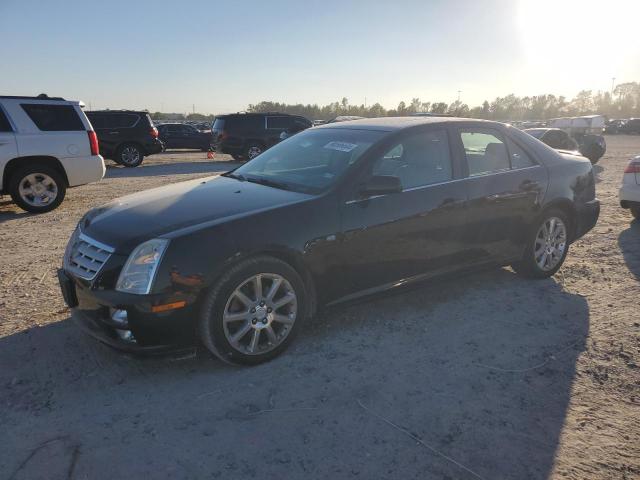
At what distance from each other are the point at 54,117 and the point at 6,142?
0.91 meters

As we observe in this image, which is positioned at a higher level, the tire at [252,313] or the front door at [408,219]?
the front door at [408,219]

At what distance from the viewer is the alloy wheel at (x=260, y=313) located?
3.20 m

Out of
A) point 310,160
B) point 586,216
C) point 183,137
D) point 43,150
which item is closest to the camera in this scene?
point 310,160

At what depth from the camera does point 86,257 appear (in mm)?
3271

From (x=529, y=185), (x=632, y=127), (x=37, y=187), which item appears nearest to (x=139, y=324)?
(x=529, y=185)

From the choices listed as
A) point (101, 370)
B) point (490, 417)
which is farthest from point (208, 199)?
point (490, 417)

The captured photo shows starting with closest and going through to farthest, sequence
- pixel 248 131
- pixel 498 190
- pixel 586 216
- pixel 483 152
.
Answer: pixel 498 190 → pixel 483 152 → pixel 586 216 → pixel 248 131

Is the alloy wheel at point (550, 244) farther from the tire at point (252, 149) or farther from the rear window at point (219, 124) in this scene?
the rear window at point (219, 124)

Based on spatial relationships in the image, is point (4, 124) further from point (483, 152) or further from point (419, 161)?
point (483, 152)

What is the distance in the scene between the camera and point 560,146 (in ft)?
52.5

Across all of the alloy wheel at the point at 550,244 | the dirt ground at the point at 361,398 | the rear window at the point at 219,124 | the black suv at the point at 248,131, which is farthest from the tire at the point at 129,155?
the alloy wheel at the point at 550,244

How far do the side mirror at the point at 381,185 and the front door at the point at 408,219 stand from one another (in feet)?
0.26

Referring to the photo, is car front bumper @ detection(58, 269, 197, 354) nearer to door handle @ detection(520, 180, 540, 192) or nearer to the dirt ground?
the dirt ground

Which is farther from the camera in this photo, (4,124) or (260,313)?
(4,124)
